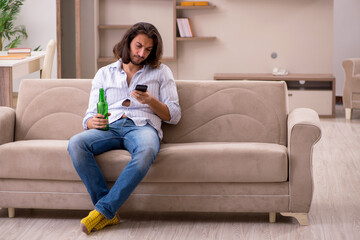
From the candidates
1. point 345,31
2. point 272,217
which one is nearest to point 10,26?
point 345,31

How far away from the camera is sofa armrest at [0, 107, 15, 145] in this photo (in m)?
3.20

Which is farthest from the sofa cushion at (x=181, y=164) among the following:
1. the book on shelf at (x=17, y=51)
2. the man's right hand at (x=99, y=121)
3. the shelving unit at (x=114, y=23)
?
the shelving unit at (x=114, y=23)

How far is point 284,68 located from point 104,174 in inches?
173

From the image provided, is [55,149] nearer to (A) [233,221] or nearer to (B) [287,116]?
(A) [233,221]

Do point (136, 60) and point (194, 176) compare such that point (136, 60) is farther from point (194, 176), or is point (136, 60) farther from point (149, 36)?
point (194, 176)

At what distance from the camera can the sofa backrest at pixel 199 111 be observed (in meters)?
3.27

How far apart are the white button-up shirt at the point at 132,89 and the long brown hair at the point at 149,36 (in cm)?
5

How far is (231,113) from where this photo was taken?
3301 millimetres

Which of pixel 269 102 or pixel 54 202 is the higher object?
pixel 269 102

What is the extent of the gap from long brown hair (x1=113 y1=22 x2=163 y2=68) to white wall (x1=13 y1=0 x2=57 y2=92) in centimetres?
418

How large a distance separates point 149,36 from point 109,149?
638mm

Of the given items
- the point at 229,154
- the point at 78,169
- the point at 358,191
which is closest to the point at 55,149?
the point at 78,169

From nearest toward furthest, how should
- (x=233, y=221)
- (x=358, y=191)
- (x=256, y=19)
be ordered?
(x=233, y=221), (x=358, y=191), (x=256, y=19)

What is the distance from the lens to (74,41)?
279 inches
